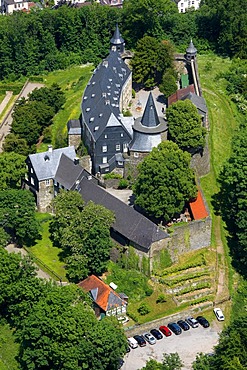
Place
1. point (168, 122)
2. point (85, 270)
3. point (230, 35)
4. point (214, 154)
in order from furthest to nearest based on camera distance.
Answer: point (230, 35) < point (214, 154) < point (168, 122) < point (85, 270)

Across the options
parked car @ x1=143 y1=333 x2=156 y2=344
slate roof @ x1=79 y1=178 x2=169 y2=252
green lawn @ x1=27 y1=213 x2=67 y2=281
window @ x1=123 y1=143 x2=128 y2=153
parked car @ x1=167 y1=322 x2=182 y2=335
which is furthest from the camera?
window @ x1=123 y1=143 x2=128 y2=153

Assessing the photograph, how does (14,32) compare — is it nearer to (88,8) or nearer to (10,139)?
(88,8)

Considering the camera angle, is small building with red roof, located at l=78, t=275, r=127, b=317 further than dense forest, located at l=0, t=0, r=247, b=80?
No

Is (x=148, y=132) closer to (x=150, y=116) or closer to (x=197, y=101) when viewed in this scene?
(x=150, y=116)

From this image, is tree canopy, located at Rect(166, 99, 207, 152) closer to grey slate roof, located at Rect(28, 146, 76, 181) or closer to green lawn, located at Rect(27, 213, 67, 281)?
grey slate roof, located at Rect(28, 146, 76, 181)

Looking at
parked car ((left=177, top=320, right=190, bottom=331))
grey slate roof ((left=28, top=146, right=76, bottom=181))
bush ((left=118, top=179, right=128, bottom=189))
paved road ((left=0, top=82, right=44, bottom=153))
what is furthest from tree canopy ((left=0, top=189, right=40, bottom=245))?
paved road ((left=0, top=82, right=44, bottom=153))

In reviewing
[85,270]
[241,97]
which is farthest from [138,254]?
[241,97]

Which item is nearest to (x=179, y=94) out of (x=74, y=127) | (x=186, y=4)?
(x=74, y=127)
